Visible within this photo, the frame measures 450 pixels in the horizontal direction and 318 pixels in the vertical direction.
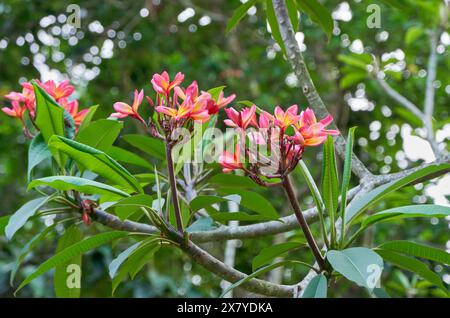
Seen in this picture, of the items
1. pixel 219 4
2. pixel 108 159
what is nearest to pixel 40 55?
pixel 219 4

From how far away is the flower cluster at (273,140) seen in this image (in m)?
0.82

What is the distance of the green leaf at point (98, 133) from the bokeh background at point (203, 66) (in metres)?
1.80

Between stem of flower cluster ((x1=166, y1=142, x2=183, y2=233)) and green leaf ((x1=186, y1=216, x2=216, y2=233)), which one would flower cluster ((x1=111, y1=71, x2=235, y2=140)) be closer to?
stem of flower cluster ((x1=166, y1=142, x2=183, y2=233))

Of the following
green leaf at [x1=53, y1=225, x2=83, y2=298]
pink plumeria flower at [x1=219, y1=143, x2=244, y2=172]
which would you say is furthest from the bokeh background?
pink plumeria flower at [x1=219, y1=143, x2=244, y2=172]

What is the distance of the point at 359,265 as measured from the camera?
759 mm

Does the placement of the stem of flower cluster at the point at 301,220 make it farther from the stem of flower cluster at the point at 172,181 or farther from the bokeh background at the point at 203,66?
the bokeh background at the point at 203,66

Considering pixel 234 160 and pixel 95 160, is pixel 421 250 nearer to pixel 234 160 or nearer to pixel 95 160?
pixel 234 160

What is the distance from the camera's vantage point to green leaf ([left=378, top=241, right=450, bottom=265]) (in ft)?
2.95

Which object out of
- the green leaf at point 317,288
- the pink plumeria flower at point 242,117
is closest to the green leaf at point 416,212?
the green leaf at point 317,288

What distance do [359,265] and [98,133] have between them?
0.57 metres

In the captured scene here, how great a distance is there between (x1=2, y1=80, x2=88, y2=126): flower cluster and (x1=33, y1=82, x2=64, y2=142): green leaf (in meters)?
0.09

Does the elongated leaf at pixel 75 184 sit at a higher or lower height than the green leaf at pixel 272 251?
higher

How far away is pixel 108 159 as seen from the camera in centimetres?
94
